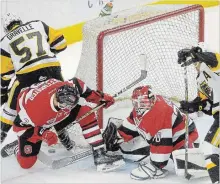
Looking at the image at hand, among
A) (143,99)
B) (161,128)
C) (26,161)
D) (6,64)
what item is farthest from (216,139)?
(6,64)

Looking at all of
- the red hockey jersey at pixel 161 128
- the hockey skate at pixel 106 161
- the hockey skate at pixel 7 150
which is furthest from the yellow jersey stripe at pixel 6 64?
the red hockey jersey at pixel 161 128

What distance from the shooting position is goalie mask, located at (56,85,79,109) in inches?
112

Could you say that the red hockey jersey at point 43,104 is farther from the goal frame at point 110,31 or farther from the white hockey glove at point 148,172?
the white hockey glove at point 148,172

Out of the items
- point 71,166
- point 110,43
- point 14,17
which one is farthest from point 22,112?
point 110,43

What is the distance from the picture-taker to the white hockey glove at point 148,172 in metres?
2.90

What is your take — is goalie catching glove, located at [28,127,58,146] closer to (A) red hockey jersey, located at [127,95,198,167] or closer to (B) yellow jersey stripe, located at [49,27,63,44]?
(A) red hockey jersey, located at [127,95,198,167]

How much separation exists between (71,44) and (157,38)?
1400mm

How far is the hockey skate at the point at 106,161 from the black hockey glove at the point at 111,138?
0.09m

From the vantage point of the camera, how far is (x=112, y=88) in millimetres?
3689

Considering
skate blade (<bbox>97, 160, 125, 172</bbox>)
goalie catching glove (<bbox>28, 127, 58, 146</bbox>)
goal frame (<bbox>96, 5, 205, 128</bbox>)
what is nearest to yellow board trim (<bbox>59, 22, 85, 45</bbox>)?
goal frame (<bbox>96, 5, 205, 128</bbox>)

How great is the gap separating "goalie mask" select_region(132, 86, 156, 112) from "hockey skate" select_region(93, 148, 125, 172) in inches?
13.2

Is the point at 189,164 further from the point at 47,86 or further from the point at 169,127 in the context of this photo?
the point at 47,86

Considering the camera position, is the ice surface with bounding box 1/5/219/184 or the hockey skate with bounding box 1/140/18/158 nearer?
the ice surface with bounding box 1/5/219/184

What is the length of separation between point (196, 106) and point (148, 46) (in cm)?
96
